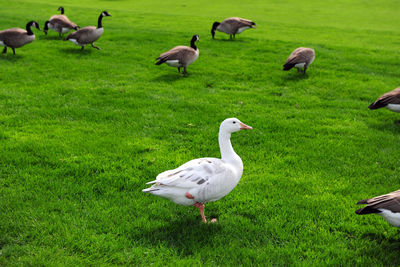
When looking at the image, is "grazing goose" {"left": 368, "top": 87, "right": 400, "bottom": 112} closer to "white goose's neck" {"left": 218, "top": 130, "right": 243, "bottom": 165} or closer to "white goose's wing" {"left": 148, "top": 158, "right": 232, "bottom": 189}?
Answer: "white goose's neck" {"left": 218, "top": 130, "right": 243, "bottom": 165}

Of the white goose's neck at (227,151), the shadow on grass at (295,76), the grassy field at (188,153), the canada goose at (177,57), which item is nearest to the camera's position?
the grassy field at (188,153)

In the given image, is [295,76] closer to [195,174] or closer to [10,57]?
[195,174]

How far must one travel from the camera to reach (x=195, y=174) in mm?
4750

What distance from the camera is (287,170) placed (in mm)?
6449

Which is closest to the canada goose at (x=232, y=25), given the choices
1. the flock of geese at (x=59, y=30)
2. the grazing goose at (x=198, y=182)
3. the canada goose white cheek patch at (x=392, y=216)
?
the flock of geese at (x=59, y=30)

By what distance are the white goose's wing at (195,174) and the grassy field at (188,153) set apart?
695mm

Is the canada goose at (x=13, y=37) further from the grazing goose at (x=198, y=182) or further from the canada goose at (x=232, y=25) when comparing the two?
the grazing goose at (x=198, y=182)

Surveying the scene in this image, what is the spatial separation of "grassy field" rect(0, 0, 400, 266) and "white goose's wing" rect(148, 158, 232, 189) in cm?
70

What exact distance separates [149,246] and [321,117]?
20.5ft

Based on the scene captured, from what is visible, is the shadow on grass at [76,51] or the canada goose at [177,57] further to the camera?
the shadow on grass at [76,51]

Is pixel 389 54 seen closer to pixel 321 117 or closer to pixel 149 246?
pixel 321 117

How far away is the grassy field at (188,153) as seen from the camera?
4570 millimetres

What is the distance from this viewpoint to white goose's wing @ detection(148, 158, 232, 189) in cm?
466

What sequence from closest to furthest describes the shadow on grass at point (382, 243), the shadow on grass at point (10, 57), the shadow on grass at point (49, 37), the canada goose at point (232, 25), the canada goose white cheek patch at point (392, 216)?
the canada goose white cheek patch at point (392, 216) → the shadow on grass at point (382, 243) → the shadow on grass at point (10, 57) → the shadow on grass at point (49, 37) → the canada goose at point (232, 25)
